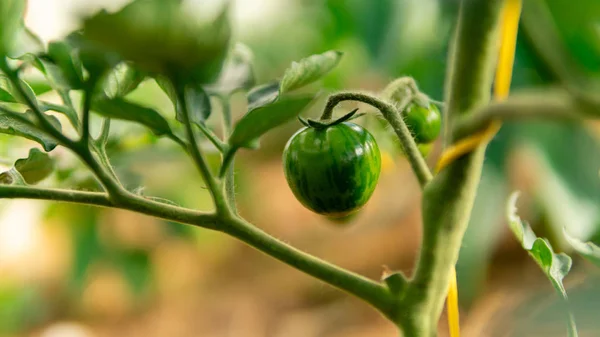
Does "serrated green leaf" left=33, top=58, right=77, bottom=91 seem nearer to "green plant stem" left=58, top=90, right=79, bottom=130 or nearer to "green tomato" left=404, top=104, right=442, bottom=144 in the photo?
"green plant stem" left=58, top=90, right=79, bottom=130

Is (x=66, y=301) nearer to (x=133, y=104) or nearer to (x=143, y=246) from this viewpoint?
(x=143, y=246)

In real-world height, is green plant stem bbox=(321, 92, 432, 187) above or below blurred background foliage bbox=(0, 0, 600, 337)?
below

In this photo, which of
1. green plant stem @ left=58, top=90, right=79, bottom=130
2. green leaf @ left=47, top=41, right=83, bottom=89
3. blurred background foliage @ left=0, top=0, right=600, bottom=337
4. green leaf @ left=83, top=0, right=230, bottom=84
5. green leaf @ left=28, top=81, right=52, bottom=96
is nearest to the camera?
green leaf @ left=83, top=0, right=230, bottom=84

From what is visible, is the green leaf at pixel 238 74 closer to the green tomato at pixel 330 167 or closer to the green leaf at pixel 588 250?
the green tomato at pixel 330 167

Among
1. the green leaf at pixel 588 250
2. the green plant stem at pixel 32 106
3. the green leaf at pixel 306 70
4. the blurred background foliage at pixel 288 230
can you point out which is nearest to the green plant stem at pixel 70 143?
the green plant stem at pixel 32 106

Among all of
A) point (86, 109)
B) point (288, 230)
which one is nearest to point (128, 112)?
point (86, 109)

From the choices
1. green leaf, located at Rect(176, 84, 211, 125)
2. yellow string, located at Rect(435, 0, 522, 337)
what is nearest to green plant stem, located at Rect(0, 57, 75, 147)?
green leaf, located at Rect(176, 84, 211, 125)
